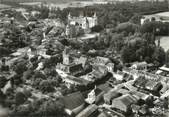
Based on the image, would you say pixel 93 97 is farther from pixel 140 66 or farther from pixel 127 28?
pixel 127 28

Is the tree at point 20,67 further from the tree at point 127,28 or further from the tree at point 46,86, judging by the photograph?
the tree at point 127,28

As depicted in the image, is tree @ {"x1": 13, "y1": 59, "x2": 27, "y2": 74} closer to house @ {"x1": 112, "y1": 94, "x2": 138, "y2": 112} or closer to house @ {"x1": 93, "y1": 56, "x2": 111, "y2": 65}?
house @ {"x1": 93, "y1": 56, "x2": 111, "y2": 65}


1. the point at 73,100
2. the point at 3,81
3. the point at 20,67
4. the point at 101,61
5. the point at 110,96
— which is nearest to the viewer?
the point at 73,100

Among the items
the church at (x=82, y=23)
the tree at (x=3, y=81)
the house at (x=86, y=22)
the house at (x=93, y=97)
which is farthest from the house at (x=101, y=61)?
the house at (x=86, y=22)

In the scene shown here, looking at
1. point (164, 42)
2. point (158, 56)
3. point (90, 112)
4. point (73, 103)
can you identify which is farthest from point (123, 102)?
point (164, 42)

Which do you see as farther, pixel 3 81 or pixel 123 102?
pixel 3 81

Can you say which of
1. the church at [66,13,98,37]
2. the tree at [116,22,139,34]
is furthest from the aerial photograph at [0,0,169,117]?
the church at [66,13,98,37]
